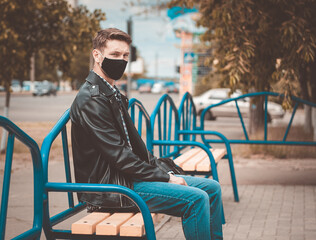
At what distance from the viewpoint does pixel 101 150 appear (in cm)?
298

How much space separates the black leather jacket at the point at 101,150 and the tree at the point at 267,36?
11.7 ft

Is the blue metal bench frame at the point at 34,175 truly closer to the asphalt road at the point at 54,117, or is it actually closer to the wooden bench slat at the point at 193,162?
the wooden bench slat at the point at 193,162

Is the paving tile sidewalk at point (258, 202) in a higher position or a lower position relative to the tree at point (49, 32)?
lower

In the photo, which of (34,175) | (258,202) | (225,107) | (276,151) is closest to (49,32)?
(276,151)

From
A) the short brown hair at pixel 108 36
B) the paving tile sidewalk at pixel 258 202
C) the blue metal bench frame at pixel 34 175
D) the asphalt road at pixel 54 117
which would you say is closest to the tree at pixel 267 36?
the paving tile sidewalk at pixel 258 202

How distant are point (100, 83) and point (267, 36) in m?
4.16

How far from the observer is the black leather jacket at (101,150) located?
298 cm

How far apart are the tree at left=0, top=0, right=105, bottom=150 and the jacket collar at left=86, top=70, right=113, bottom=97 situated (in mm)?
6575

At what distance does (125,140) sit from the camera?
3.21 m

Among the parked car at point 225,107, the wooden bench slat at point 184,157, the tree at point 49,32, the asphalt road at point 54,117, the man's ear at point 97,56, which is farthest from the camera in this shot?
the parked car at point 225,107

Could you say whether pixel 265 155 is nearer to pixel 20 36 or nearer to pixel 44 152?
pixel 20 36

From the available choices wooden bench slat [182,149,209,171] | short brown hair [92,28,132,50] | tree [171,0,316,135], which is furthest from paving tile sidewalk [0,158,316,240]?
short brown hair [92,28,132,50]

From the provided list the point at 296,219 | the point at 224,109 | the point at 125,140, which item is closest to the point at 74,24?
the point at 296,219

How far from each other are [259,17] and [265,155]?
14.7ft
